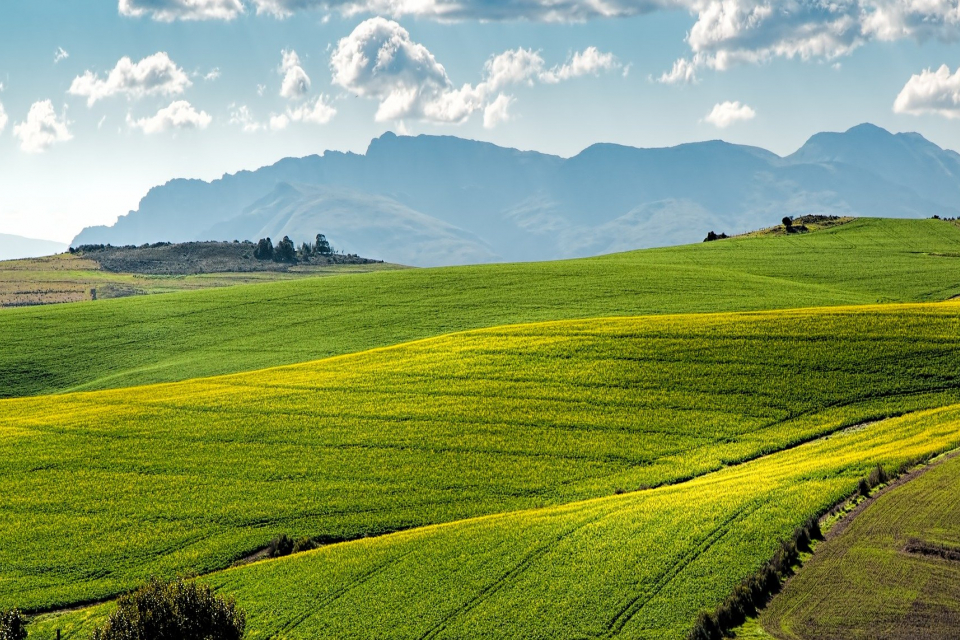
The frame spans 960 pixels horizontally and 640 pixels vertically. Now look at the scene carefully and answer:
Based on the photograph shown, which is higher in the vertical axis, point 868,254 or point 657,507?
point 868,254

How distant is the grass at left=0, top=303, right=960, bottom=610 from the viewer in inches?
1170

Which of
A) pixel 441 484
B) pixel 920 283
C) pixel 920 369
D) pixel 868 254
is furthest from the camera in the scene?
pixel 868 254

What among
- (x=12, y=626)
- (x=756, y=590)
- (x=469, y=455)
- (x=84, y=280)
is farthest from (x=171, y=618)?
(x=84, y=280)

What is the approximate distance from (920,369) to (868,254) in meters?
53.7

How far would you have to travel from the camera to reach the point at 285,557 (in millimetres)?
27203

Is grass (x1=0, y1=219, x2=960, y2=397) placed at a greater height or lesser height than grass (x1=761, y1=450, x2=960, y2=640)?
greater

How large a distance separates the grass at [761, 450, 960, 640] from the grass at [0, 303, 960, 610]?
887 cm

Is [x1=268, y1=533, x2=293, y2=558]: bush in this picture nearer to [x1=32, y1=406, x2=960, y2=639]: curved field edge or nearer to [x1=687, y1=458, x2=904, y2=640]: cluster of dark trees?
[x1=32, y1=406, x2=960, y2=639]: curved field edge

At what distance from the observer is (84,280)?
152 m

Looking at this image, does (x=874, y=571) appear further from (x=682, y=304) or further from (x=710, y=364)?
(x=682, y=304)

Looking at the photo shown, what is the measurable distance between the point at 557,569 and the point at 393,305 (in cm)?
4938

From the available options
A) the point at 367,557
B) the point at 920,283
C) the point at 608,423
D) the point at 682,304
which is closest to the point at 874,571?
the point at 367,557

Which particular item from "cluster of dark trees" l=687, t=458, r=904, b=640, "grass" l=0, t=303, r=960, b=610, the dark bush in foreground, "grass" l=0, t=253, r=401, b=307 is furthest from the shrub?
"grass" l=0, t=253, r=401, b=307

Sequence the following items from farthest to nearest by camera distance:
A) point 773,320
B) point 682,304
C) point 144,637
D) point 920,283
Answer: point 920,283
point 682,304
point 773,320
point 144,637
